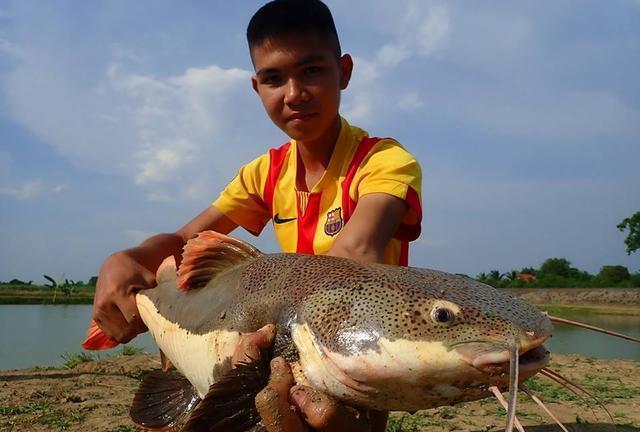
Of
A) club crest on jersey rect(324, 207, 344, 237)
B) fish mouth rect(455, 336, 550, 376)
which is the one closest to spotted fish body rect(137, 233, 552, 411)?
fish mouth rect(455, 336, 550, 376)

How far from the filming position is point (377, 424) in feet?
8.10

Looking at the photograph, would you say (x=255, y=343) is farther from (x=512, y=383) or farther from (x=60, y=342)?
(x=60, y=342)

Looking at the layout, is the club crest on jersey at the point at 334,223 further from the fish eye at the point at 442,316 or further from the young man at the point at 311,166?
the fish eye at the point at 442,316

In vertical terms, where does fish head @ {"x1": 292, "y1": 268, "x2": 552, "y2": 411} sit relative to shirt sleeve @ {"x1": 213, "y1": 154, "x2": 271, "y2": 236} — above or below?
below

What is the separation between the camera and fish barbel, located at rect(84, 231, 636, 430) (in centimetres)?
145

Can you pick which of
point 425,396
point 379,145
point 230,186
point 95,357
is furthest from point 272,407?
point 95,357

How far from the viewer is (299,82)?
9.84 ft

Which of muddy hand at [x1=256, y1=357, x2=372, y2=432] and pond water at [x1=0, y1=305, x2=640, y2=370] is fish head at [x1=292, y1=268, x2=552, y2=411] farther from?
pond water at [x1=0, y1=305, x2=640, y2=370]

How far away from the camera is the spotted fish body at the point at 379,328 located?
1.45 metres

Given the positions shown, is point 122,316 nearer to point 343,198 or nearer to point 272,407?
point 343,198

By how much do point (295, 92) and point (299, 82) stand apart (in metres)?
0.06

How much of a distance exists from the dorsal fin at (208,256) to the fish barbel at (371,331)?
0.13 ft

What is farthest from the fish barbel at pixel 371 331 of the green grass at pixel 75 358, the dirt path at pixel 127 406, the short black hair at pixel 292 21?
the green grass at pixel 75 358

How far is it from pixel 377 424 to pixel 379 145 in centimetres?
145
